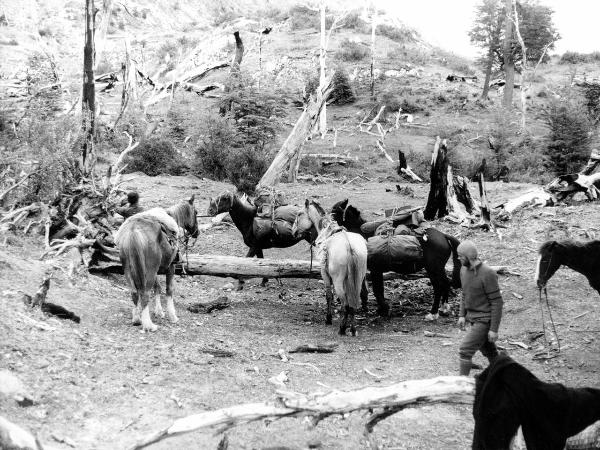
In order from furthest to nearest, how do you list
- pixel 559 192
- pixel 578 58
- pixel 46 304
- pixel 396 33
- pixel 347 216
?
1. pixel 396 33
2. pixel 578 58
3. pixel 559 192
4. pixel 347 216
5. pixel 46 304

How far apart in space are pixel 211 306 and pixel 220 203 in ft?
7.27

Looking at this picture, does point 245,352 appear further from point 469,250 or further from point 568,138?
point 568,138

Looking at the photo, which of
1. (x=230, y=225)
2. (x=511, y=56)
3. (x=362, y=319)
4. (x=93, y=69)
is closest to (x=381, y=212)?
(x=230, y=225)

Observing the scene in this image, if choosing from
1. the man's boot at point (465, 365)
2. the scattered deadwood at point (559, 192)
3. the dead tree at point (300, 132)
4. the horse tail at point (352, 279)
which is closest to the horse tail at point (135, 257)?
the horse tail at point (352, 279)

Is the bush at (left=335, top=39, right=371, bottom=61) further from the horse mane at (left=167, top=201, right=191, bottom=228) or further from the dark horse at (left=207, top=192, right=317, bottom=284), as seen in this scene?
the horse mane at (left=167, top=201, right=191, bottom=228)

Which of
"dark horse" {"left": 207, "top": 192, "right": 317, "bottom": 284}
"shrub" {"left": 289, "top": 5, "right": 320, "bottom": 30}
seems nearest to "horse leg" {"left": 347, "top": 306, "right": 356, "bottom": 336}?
"dark horse" {"left": 207, "top": 192, "right": 317, "bottom": 284}

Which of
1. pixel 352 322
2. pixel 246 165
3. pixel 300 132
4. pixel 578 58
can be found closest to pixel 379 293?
pixel 352 322

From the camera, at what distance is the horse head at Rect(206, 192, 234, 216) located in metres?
11.2

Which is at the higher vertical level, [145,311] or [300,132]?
[300,132]

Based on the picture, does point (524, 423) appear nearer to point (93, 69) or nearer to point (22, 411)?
point (22, 411)

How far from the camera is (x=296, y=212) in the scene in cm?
1197

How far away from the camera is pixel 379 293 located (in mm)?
10188

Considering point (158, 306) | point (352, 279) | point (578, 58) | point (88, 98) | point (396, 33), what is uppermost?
point (396, 33)

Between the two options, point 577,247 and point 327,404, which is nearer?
point 327,404
